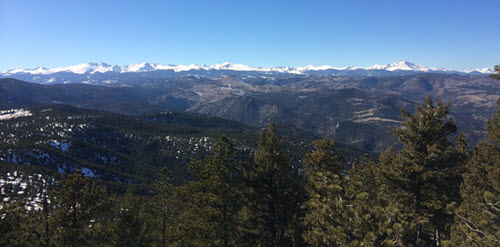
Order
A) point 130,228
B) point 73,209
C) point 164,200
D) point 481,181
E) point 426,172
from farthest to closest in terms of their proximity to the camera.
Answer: point 164,200 < point 130,228 < point 481,181 < point 426,172 < point 73,209

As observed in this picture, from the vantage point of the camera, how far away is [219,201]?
2636cm

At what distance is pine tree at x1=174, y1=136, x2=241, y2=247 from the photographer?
26.6 m

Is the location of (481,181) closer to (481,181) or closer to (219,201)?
(481,181)

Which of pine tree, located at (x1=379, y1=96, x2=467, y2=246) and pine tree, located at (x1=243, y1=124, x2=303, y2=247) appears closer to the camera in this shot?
pine tree, located at (x1=379, y1=96, x2=467, y2=246)

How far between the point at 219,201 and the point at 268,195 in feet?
17.3

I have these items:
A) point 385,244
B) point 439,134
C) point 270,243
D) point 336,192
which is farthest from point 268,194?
point 439,134

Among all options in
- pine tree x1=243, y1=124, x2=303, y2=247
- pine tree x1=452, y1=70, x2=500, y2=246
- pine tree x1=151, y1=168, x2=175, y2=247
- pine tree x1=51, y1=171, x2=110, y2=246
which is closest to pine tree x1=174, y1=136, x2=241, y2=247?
pine tree x1=243, y1=124, x2=303, y2=247

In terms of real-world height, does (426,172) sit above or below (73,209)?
above

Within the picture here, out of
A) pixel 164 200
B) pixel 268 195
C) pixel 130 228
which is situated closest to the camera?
pixel 268 195

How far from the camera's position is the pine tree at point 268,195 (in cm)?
2641

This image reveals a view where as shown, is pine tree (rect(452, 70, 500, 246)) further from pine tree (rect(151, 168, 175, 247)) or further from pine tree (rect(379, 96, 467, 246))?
pine tree (rect(151, 168, 175, 247))

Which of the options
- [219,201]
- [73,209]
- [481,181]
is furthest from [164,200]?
[481,181]

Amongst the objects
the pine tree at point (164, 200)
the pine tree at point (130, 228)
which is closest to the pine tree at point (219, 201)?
the pine tree at point (164, 200)

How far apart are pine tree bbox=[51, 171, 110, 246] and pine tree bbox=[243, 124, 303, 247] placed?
595 inches
